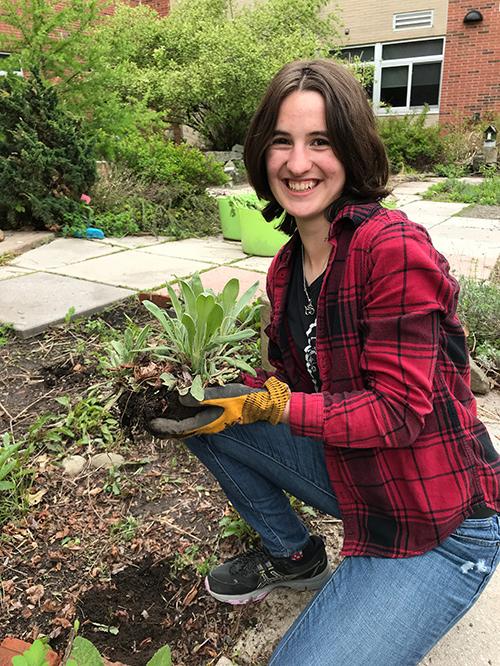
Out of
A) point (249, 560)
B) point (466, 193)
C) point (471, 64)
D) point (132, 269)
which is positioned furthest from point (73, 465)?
point (471, 64)

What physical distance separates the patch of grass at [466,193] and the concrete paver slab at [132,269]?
18.2 feet

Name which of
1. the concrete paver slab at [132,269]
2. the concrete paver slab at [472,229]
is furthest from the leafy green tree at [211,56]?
the concrete paver slab at [132,269]

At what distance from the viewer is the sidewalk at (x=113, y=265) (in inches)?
149

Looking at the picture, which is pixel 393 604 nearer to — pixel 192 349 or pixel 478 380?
pixel 192 349

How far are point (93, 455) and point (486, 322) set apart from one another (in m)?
2.25

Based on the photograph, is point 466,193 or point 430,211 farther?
point 466,193

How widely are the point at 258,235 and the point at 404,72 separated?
1263 cm

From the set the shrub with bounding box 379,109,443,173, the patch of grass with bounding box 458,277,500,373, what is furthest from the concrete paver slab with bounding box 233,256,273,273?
the shrub with bounding box 379,109,443,173

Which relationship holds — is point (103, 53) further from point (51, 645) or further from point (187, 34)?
Answer: point (51, 645)

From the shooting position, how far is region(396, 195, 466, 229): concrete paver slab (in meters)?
7.15

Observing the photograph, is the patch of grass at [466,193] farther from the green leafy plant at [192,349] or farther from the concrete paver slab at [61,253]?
the green leafy plant at [192,349]

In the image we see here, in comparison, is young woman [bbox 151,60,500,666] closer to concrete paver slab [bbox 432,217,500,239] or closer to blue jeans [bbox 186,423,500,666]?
blue jeans [bbox 186,423,500,666]

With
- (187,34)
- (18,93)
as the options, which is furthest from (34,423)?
(187,34)

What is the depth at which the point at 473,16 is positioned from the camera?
13.6 m
